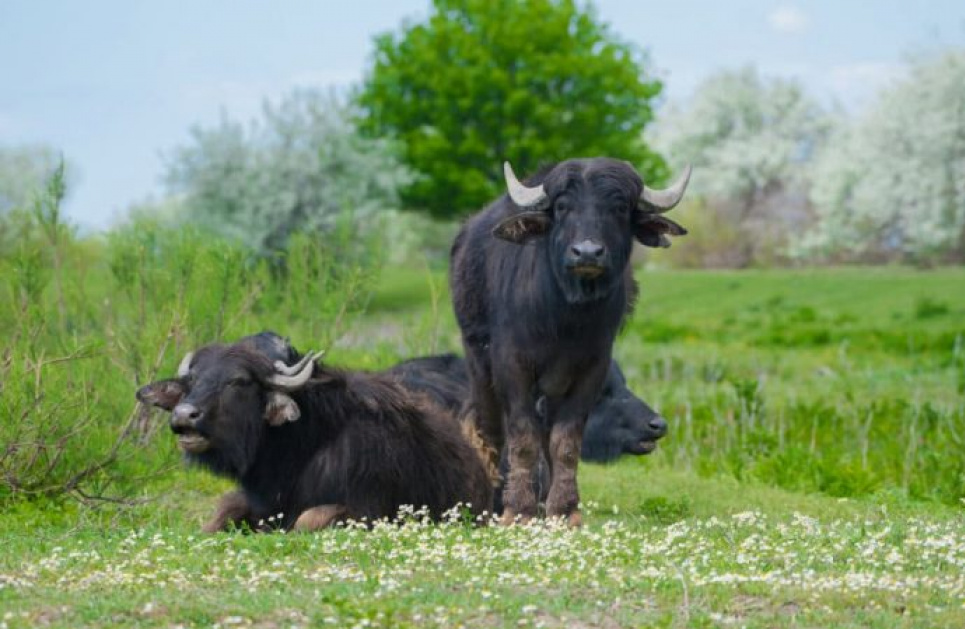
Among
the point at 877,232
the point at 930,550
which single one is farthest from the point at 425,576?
the point at 877,232

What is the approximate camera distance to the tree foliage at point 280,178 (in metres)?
42.7

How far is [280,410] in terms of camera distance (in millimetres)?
9727

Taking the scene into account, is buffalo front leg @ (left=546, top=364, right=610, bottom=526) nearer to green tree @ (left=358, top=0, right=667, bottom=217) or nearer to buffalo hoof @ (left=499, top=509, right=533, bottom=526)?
buffalo hoof @ (left=499, top=509, right=533, bottom=526)

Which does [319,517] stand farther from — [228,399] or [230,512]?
[228,399]

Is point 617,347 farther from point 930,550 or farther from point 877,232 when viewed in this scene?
point 877,232

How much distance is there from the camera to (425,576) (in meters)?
7.20

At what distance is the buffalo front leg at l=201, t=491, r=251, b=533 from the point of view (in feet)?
32.3

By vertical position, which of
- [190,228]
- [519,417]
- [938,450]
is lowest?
[938,450]

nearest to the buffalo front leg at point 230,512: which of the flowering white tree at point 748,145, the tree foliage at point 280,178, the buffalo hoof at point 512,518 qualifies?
the buffalo hoof at point 512,518

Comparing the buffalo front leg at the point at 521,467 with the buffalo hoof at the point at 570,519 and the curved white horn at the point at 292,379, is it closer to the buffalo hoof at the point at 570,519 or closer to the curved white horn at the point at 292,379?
the buffalo hoof at the point at 570,519

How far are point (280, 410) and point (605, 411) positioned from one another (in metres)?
3.76

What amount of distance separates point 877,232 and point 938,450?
38.8 meters

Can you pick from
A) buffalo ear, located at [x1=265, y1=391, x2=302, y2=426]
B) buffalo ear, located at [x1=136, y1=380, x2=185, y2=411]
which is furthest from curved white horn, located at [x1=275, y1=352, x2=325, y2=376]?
buffalo ear, located at [x1=136, y1=380, x2=185, y2=411]

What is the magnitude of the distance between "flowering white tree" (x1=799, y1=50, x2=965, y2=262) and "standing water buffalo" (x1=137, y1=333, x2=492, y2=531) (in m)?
34.5
